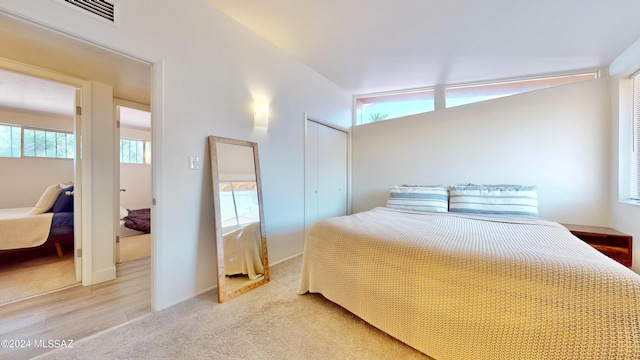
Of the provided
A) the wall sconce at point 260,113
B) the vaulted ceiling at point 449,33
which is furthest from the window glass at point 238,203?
the vaulted ceiling at point 449,33

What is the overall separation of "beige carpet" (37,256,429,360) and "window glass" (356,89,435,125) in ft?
9.93

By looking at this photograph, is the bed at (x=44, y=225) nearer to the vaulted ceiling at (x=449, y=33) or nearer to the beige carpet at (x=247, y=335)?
the beige carpet at (x=247, y=335)

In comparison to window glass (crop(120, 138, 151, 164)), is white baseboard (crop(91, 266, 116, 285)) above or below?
below

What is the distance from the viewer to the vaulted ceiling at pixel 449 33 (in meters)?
1.82

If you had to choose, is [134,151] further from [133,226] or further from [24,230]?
[24,230]

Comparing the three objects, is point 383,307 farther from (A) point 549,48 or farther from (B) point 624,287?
(A) point 549,48

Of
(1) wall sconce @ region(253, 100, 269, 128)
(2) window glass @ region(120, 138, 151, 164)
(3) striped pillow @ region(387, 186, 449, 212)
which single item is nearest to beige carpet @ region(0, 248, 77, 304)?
(1) wall sconce @ region(253, 100, 269, 128)

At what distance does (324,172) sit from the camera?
11.3 feet

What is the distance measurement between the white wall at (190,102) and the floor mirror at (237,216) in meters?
0.11

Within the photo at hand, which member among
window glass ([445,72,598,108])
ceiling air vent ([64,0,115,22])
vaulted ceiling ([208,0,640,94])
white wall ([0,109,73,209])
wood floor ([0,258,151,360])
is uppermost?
vaulted ceiling ([208,0,640,94])

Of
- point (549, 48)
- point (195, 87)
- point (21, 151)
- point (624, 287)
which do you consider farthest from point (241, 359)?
point (21, 151)

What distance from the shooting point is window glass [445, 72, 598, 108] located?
2.68 metres

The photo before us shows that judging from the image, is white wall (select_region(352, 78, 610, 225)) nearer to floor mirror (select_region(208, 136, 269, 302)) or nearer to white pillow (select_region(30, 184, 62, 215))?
floor mirror (select_region(208, 136, 269, 302))

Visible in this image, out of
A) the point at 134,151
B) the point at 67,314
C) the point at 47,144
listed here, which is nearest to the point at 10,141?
the point at 47,144
